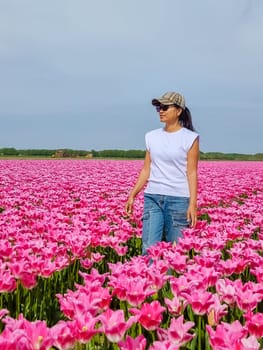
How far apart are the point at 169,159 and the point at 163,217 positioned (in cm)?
68

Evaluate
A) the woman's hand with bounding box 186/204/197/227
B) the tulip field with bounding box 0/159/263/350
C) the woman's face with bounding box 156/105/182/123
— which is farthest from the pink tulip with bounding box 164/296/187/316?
the woman's face with bounding box 156/105/182/123

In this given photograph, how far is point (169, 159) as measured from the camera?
5141 mm

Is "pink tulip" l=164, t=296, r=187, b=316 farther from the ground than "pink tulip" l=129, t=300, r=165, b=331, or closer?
closer

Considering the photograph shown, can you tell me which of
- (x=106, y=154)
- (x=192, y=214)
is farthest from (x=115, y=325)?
(x=106, y=154)

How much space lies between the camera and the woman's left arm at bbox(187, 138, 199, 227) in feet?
16.6

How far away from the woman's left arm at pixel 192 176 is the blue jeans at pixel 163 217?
9cm

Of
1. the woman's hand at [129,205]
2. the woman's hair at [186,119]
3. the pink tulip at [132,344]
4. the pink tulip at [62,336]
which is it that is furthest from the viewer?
the woman's hand at [129,205]

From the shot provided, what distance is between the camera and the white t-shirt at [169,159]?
5.07 metres

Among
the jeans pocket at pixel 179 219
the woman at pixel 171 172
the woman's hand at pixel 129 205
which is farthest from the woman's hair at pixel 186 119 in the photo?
the woman's hand at pixel 129 205

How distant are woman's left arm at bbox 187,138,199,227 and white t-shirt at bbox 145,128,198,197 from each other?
5 cm

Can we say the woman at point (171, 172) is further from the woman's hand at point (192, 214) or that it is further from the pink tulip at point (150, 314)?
the pink tulip at point (150, 314)

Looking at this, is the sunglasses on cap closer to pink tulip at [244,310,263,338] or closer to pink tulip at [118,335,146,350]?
pink tulip at [244,310,263,338]

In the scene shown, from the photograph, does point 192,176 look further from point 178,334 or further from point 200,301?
point 178,334

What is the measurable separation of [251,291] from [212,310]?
288mm
